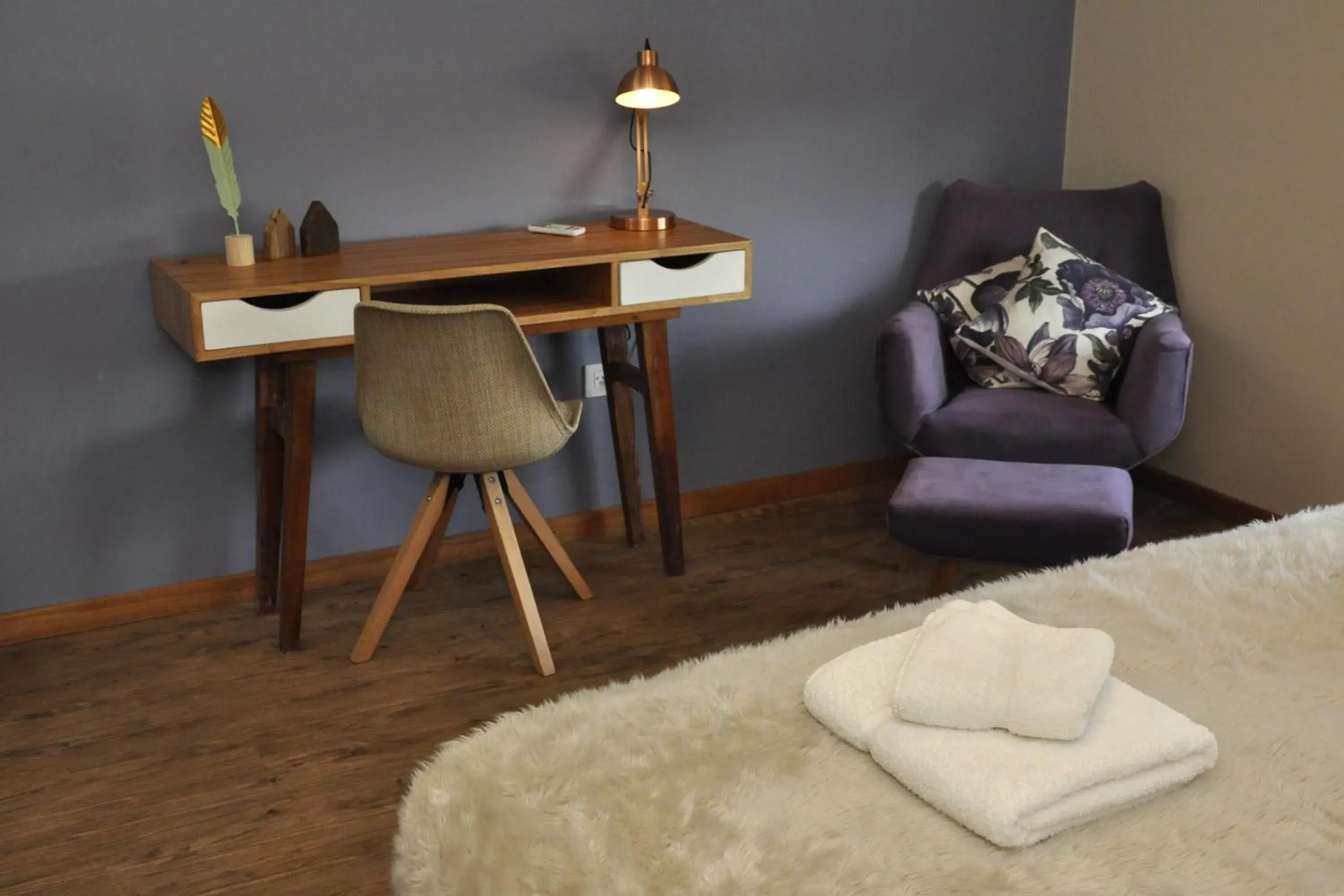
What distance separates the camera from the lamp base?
307 cm

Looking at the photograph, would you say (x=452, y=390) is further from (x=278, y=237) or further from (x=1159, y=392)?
(x=1159, y=392)

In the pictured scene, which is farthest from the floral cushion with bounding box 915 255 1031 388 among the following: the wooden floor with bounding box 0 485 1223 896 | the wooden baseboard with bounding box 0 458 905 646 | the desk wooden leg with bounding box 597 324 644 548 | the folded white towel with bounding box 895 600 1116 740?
the folded white towel with bounding box 895 600 1116 740

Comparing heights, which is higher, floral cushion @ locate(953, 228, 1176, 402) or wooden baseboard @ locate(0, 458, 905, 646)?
floral cushion @ locate(953, 228, 1176, 402)

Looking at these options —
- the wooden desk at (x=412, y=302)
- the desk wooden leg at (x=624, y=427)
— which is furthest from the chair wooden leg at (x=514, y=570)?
the desk wooden leg at (x=624, y=427)

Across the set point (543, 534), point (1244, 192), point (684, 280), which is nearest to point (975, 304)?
point (1244, 192)

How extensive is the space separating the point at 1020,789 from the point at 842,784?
0.18 metres

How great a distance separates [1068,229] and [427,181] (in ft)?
5.45

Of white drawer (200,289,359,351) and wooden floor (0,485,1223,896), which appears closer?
wooden floor (0,485,1223,896)

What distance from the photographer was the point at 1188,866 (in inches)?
46.3

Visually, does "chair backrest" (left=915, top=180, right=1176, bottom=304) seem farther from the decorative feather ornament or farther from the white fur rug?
the white fur rug

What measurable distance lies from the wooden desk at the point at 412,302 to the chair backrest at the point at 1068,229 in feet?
2.61

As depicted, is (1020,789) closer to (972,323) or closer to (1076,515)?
(1076,515)

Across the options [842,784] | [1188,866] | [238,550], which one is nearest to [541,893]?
[842,784]

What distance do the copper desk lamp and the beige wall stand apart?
4.34 feet
